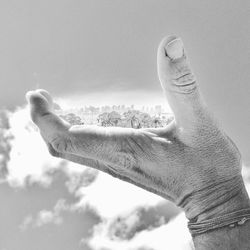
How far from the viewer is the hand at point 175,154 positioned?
4.92 meters

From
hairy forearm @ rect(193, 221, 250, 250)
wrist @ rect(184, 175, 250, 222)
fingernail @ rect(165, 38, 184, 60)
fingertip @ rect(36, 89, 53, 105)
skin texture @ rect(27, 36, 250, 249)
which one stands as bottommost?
hairy forearm @ rect(193, 221, 250, 250)

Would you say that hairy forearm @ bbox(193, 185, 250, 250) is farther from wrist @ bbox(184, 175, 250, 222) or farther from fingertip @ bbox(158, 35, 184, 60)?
fingertip @ bbox(158, 35, 184, 60)

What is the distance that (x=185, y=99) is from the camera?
473 cm

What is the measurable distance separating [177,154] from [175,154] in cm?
1

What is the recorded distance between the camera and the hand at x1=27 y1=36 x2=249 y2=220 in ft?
16.1

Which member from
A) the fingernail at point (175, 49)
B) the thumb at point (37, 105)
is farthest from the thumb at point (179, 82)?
the thumb at point (37, 105)

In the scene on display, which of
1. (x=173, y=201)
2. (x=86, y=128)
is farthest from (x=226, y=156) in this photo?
(x=86, y=128)

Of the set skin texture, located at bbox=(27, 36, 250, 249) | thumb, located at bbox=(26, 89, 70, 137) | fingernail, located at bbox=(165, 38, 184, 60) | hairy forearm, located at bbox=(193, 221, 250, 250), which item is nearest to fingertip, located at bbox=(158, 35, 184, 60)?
fingernail, located at bbox=(165, 38, 184, 60)

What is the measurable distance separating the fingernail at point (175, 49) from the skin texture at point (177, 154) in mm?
259

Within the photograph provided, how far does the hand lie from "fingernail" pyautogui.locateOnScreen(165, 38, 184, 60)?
0.26m

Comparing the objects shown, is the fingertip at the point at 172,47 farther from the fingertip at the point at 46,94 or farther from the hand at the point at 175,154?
the fingertip at the point at 46,94

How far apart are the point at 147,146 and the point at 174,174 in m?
0.29

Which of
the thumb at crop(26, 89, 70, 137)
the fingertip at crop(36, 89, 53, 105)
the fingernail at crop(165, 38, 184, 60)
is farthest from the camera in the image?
the fingertip at crop(36, 89, 53, 105)

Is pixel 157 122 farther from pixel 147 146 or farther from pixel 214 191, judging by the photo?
pixel 214 191
